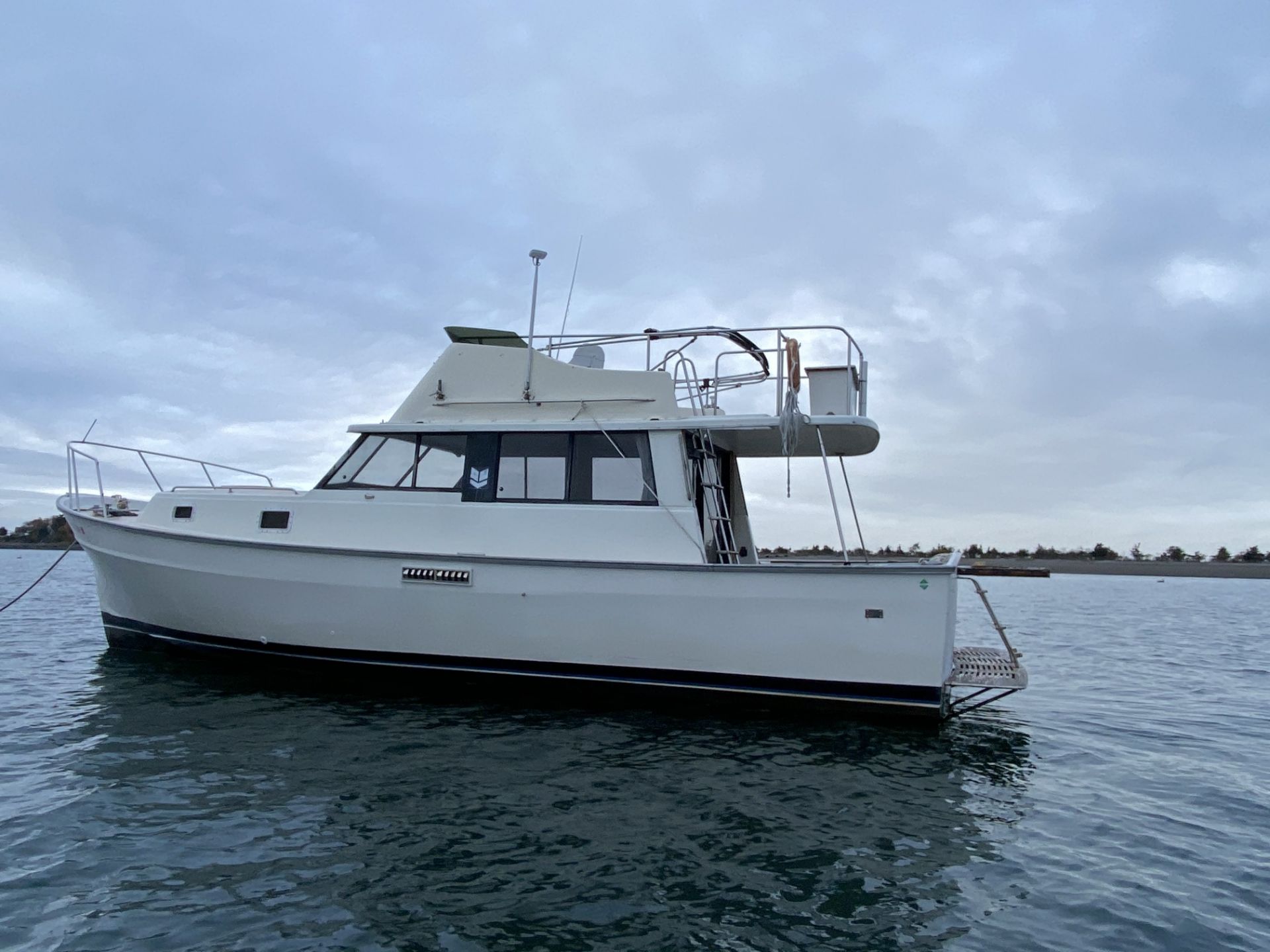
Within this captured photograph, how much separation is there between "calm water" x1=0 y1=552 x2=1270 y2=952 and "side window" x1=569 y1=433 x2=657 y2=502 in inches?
85.5

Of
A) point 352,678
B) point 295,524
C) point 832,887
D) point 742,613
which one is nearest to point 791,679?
point 742,613

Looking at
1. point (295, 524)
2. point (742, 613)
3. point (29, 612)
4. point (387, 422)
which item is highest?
point (387, 422)

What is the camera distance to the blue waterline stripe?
23.4ft

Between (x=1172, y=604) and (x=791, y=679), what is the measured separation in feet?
93.4

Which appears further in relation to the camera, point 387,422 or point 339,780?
point 387,422

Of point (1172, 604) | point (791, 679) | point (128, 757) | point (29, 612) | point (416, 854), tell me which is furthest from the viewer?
point (1172, 604)

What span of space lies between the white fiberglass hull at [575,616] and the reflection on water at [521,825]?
19.9 inches

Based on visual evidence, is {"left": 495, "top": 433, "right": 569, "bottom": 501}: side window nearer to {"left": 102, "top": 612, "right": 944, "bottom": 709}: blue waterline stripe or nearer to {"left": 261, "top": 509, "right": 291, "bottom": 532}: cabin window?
{"left": 102, "top": 612, "right": 944, "bottom": 709}: blue waterline stripe

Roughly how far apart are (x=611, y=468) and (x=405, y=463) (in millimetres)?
2358

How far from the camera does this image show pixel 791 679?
23.9 feet

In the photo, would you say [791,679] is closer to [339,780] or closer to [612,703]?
[612,703]

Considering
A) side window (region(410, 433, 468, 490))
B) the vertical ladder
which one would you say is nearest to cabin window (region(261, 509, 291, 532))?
side window (region(410, 433, 468, 490))

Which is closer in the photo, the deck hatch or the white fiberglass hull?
the white fiberglass hull

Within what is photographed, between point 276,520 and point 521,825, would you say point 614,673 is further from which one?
point 276,520
